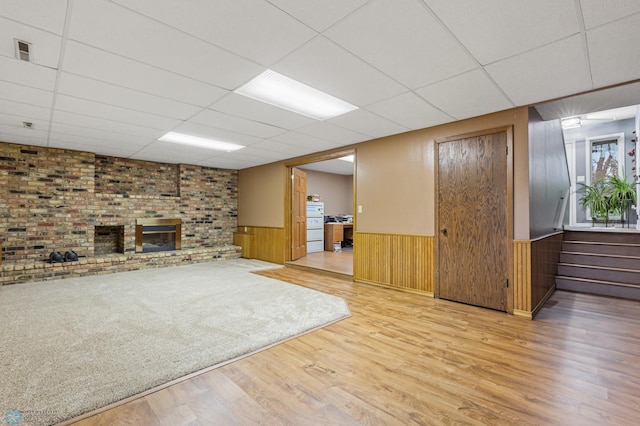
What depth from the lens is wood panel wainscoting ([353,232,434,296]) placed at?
4065 mm

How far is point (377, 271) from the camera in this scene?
4629 millimetres

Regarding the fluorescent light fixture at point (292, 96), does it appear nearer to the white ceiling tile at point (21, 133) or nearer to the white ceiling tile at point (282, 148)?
the white ceiling tile at point (282, 148)

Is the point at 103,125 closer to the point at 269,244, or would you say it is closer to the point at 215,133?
the point at 215,133

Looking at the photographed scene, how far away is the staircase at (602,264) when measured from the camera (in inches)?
155

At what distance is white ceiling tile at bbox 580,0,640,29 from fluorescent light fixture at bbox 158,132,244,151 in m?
4.52

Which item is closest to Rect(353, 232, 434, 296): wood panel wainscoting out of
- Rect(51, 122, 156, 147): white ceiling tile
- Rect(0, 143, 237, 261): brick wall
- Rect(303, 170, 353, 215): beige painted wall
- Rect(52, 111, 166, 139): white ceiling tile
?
Rect(52, 111, 166, 139): white ceiling tile

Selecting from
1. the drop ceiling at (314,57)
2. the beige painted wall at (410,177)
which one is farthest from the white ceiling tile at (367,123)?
the beige painted wall at (410,177)

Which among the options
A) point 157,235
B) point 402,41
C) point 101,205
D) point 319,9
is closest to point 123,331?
point 319,9

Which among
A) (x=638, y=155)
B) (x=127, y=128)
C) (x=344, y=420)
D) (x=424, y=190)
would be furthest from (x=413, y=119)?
(x=638, y=155)

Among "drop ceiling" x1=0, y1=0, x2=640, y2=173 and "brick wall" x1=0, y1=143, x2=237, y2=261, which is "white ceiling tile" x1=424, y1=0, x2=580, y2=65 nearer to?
"drop ceiling" x1=0, y1=0, x2=640, y2=173

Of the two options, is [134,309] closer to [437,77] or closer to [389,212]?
[389,212]

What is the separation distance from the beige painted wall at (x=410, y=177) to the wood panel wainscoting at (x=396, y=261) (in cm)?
13

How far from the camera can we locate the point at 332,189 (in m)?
9.88

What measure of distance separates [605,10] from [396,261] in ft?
10.9
